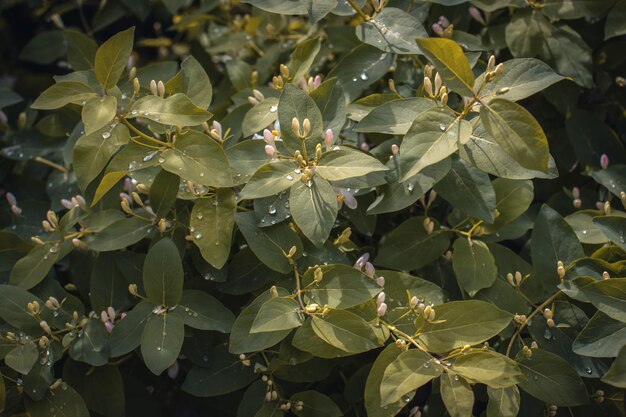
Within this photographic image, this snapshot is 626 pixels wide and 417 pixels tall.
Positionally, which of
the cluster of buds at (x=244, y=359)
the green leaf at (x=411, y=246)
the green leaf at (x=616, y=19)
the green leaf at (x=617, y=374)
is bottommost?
the cluster of buds at (x=244, y=359)

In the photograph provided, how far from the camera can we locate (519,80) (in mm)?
1542

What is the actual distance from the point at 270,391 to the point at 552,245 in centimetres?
72

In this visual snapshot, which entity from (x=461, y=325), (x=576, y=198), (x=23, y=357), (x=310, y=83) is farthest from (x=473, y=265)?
(x=23, y=357)

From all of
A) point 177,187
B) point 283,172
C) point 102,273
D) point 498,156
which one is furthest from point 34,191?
point 498,156

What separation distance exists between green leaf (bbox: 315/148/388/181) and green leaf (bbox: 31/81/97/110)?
0.50 m

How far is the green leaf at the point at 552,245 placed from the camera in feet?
5.51

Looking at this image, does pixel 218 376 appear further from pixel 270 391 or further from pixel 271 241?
pixel 271 241

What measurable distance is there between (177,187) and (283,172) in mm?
289

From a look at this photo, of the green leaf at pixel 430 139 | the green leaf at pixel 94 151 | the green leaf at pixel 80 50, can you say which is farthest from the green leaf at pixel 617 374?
the green leaf at pixel 80 50

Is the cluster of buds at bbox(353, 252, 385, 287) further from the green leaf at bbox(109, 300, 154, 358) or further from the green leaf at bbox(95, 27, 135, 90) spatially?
the green leaf at bbox(95, 27, 135, 90)

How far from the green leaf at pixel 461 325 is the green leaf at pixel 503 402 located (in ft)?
0.41

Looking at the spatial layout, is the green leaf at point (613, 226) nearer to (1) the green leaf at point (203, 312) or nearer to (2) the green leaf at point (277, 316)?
(2) the green leaf at point (277, 316)

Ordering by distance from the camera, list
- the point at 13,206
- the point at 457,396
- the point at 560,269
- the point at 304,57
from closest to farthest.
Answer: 1. the point at 457,396
2. the point at 560,269
3. the point at 304,57
4. the point at 13,206

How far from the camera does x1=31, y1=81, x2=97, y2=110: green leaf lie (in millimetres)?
1530
